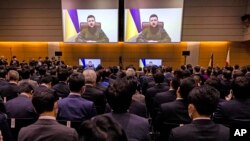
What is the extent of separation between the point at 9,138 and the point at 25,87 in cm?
109

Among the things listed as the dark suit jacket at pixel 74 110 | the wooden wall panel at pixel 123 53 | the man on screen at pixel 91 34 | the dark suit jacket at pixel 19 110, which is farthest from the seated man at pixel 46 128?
the wooden wall panel at pixel 123 53

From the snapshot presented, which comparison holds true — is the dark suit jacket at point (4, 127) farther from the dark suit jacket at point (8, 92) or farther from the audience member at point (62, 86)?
the dark suit jacket at point (8, 92)

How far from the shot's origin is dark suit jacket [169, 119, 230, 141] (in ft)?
6.17

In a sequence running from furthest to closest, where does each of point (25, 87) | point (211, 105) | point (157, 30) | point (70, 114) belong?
point (157, 30) < point (25, 87) < point (70, 114) < point (211, 105)

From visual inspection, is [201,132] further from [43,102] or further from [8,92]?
[8,92]

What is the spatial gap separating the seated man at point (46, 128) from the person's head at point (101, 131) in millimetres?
823

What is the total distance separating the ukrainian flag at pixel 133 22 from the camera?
13.4 metres

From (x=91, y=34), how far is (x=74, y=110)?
1100 cm

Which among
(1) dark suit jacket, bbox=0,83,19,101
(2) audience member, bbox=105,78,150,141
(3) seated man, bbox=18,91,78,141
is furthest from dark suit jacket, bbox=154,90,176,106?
(1) dark suit jacket, bbox=0,83,19,101

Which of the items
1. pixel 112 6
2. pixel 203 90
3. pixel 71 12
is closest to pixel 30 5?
pixel 71 12

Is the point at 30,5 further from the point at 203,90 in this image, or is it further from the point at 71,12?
the point at 203,90

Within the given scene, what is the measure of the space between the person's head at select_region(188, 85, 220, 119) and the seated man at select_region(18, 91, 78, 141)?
93 cm

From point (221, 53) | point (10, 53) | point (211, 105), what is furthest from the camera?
point (10, 53)

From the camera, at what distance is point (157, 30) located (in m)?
13.3
